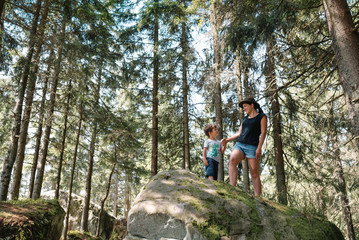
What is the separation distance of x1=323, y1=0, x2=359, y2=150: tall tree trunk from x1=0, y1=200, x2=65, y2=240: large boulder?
18.4ft

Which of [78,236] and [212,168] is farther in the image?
[78,236]

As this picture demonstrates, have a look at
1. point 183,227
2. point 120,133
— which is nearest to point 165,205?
point 183,227

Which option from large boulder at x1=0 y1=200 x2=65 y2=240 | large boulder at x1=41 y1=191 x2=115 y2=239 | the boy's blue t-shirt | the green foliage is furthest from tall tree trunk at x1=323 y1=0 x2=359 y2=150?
large boulder at x1=41 y1=191 x2=115 y2=239

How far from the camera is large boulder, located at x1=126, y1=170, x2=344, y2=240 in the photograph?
9.14 feet

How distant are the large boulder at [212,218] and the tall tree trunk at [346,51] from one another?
1.32 m

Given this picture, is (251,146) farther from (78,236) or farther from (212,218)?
(78,236)

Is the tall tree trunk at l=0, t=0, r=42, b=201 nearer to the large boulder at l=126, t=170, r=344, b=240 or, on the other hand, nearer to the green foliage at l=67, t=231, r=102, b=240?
the green foliage at l=67, t=231, r=102, b=240

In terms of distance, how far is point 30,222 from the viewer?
15.4 feet

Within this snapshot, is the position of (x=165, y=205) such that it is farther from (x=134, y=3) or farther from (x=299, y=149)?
(x=134, y=3)

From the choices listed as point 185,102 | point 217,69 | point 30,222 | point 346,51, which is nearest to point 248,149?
point 346,51

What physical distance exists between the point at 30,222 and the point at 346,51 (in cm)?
619

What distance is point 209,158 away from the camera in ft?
17.0

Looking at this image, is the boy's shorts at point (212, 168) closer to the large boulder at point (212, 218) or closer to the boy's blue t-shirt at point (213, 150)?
the boy's blue t-shirt at point (213, 150)

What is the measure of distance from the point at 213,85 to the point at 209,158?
4835 mm
